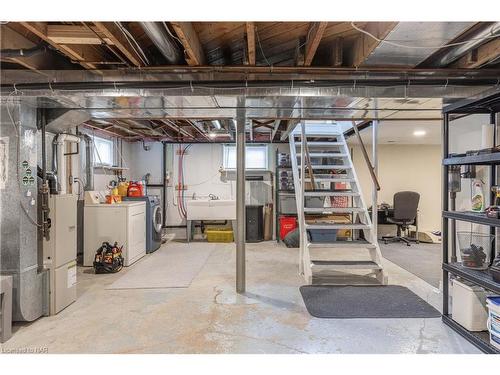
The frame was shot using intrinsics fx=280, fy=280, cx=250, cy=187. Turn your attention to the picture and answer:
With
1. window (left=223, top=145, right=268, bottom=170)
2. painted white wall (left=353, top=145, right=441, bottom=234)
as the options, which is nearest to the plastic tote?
painted white wall (left=353, top=145, right=441, bottom=234)

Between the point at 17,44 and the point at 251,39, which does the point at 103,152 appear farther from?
the point at 251,39

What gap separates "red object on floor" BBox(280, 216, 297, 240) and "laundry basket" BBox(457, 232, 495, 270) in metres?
3.39

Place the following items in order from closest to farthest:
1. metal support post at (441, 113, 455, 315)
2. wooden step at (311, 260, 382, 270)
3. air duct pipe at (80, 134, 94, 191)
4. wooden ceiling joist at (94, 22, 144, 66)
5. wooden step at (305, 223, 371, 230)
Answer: wooden ceiling joist at (94, 22, 144, 66)
metal support post at (441, 113, 455, 315)
wooden step at (311, 260, 382, 270)
wooden step at (305, 223, 371, 230)
air duct pipe at (80, 134, 94, 191)

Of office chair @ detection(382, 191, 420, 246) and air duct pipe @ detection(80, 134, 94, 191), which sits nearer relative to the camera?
air duct pipe @ detection(80, 134, 94, 191)

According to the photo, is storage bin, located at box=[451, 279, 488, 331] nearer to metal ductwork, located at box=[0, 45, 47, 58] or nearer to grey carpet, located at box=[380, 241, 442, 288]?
grey carpet, located at box=[380, 241, 442, 288]

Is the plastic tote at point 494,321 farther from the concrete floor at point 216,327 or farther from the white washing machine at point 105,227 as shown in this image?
the white washing machine at point 105,227

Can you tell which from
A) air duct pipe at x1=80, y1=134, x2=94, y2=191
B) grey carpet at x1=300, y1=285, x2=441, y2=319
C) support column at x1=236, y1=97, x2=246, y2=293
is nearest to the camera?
grey carpet at x1=300, y1=285, x2=441, y2=319

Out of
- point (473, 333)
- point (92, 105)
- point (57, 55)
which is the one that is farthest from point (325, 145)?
point (57, 55)

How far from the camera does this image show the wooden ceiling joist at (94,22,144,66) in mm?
1697

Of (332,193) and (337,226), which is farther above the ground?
(332,193)

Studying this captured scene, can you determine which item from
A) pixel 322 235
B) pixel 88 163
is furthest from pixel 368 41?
pixel 88 163

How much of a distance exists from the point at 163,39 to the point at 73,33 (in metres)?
0.58

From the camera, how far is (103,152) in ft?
18.4

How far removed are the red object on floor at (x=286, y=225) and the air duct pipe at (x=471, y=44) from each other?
4052 mm
